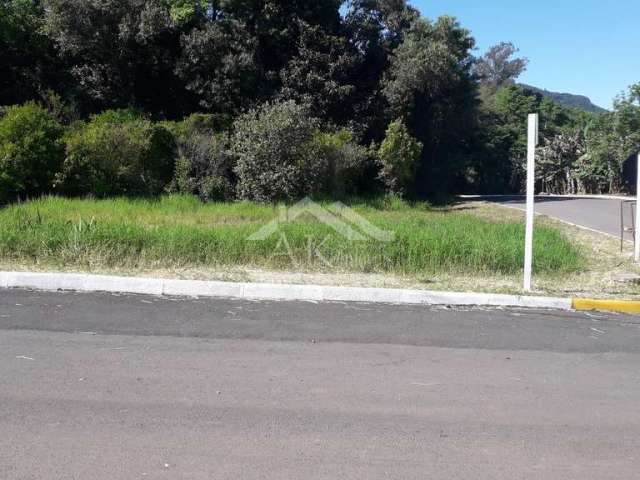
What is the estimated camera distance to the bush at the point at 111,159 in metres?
22.9

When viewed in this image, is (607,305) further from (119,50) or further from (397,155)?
(119,50)

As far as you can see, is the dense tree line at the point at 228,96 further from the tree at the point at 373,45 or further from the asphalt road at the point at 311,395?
the asphalt road at the point at 311,395

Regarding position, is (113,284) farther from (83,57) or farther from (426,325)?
(83,57)

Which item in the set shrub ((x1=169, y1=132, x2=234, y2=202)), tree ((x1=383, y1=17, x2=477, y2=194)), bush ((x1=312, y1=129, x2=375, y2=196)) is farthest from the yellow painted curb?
tree ((x1=383, y1=17, x2=477, y2=194))

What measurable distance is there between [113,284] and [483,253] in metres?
5.94

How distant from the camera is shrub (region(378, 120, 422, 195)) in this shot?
2953cm

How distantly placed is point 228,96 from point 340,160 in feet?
20.5

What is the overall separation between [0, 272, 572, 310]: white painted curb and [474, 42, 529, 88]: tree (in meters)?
85.2

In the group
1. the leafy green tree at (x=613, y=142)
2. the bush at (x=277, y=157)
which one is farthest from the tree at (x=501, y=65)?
the bush at (x=277, y=157)

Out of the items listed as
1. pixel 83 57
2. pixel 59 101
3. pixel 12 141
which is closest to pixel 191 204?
pixel 12 141

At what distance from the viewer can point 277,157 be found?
964 inches

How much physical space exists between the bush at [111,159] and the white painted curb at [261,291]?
14.6 m

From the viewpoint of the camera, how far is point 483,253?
10812 mm

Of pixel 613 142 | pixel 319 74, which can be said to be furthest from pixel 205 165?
pixel 613 142
